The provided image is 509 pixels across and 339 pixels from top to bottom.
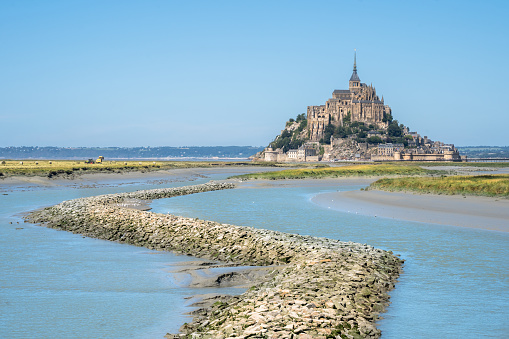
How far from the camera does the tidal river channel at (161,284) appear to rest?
37.1 ft

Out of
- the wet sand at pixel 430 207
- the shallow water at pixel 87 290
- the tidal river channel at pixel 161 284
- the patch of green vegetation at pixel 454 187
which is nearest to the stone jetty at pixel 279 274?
the tidal river channel at pixel 161 284

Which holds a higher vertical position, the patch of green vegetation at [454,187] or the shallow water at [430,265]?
the patch of green vegetation at [454,187]

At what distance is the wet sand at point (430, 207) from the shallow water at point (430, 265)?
1.50 metres

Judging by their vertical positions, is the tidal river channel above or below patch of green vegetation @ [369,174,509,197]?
below

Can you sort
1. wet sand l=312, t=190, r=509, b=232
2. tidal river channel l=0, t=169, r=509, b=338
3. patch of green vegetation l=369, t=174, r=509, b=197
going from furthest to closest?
patch of green vegetation l=369, t=174, r=509, b=197 < wet sand l=312, t=190, r=509, b=232 < tidal river channel l=0, t=169, r=509, b=338

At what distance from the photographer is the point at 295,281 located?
13.4 metres

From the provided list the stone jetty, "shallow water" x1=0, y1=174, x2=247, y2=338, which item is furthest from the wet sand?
"shallow water" x1=0, y1=174, x2=247, y2=338

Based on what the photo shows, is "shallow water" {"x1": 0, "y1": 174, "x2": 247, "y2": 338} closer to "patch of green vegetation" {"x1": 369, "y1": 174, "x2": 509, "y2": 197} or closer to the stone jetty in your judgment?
the stone jetty

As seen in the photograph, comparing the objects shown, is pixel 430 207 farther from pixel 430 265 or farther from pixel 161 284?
pixel 161 284

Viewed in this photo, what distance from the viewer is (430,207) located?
32.8 meters

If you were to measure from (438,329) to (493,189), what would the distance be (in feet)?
98.3

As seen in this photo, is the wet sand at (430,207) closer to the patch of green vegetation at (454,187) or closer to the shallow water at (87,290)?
the patch of green vegetation at (454,187)

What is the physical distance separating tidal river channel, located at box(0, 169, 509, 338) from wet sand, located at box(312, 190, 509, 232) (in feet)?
6.41

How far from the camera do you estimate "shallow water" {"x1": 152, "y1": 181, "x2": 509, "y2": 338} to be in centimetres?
1134
